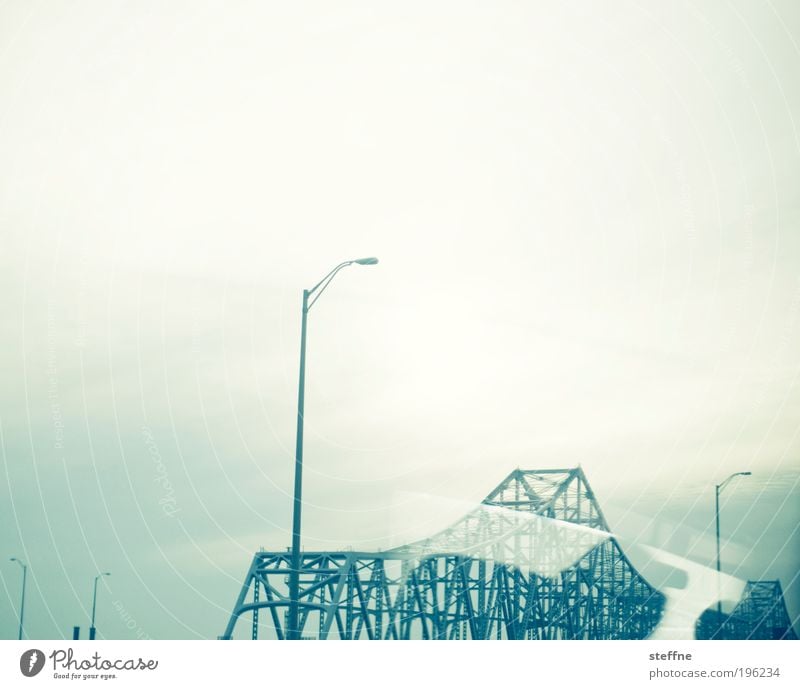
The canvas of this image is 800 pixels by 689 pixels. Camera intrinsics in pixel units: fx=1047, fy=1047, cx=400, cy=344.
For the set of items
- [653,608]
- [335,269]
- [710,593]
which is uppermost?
[335,269]

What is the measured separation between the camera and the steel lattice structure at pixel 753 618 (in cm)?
3484

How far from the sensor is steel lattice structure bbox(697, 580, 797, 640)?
34.8 meters

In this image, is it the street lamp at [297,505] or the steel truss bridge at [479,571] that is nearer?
the street lamp at [297,505]

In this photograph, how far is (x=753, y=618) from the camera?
55219 millimetres

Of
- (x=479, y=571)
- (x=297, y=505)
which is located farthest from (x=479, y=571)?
(x=297, y=505)

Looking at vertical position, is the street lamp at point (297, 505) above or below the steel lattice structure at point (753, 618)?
above

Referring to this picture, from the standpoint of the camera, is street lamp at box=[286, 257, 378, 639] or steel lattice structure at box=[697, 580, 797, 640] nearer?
street lamp at box=[286, 257, 378, 639]

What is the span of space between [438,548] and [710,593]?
55.4 feet

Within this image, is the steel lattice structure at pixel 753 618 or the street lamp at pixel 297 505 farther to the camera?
the steel lattice structure at pixel 753 618

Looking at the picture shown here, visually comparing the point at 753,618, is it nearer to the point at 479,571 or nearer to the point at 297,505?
the point at 479,571

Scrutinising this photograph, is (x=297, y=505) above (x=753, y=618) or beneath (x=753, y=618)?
above
